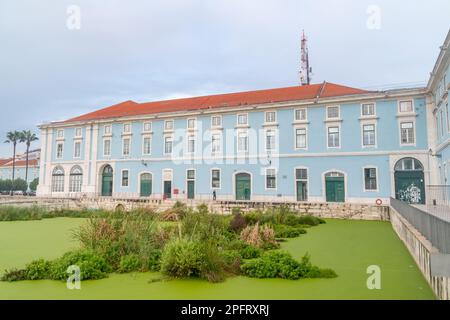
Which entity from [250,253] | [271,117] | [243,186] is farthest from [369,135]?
[250,253]

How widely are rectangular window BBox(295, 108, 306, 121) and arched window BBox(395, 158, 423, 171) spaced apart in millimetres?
7058

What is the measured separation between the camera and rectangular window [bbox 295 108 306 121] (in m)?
24.9

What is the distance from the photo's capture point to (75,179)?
32.8 metres

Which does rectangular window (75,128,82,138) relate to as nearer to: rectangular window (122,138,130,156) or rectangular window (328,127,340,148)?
rectangular window (122,138,130,156)

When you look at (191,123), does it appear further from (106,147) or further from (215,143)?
(106,147)

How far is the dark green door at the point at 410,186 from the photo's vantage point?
2136 cm

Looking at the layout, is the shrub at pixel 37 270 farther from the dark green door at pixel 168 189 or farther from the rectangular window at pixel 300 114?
the dark green door at pixel 168 189

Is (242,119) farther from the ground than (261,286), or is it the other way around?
(242,119)

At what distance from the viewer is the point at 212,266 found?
630 centimetres

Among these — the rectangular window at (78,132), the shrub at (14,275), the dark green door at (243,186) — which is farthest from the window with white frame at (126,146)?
the shrub at (14,275)

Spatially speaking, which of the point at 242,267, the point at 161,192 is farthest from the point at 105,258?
the point at 161,192

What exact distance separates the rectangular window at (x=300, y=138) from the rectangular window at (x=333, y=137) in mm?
1798

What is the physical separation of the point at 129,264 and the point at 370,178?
65.4ft

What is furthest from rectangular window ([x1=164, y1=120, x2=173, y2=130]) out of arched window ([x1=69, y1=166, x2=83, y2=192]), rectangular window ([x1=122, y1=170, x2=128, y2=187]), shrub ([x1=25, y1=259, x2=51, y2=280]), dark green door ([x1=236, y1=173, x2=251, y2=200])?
shrub ([x1=25, y1=259, x2=51, y2=280])
